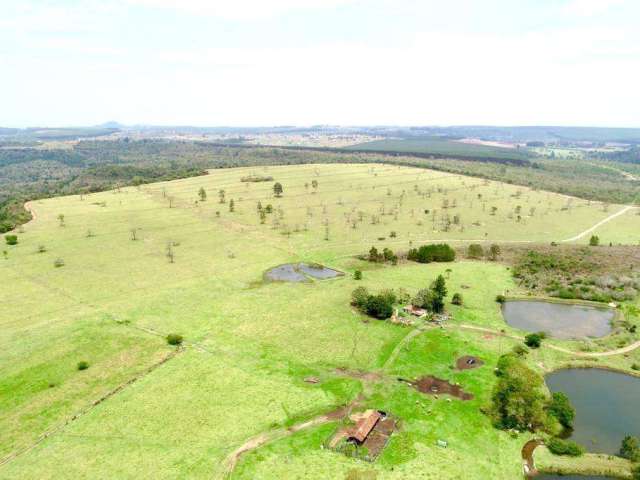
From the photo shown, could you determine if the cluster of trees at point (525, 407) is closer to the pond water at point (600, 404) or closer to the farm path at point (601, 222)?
the pond water at point (600, 404)

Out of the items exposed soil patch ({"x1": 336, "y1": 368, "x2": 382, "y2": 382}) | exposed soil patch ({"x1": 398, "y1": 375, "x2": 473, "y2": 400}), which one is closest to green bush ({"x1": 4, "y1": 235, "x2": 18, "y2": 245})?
exposed soil patch ({"x1": 336, "y1": 368, "x2": 382, "y2": 382})

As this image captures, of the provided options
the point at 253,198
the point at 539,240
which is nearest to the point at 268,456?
the point at 539,240

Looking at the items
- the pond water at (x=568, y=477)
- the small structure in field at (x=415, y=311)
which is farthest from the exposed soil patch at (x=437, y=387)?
the small structure in field at (x=415, y=311)

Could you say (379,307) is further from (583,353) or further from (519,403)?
(583,353)

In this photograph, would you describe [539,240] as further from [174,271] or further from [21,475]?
[21,475]

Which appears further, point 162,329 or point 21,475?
point 162,329
